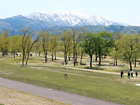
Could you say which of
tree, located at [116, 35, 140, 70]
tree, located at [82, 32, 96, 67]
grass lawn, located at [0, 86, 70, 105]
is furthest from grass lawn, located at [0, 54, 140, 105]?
tree, located at [82, 32, 96, 67]

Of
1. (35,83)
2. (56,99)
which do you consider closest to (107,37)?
(35,83)

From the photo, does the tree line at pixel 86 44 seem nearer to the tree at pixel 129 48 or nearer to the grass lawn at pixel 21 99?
the tree at pixel 129 48

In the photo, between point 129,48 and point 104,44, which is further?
point 104,44

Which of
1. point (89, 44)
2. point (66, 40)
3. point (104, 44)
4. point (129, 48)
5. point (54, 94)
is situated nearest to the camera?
point (54, 94)

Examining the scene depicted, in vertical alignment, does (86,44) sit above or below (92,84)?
above

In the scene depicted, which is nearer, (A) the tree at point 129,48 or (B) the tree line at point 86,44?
(A) the tree at point 129,48

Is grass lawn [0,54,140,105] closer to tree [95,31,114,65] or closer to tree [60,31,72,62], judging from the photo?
tree [95,31,114,65]

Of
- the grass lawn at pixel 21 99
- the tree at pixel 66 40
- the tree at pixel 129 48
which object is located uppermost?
the tree at pixel 66 40

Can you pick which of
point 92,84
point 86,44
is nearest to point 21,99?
point 92,84

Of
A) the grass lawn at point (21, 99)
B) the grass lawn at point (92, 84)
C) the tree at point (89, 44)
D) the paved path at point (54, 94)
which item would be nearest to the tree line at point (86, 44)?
the tree at point (89, 44)

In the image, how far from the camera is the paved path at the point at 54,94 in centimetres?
2306

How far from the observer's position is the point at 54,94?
86.7 ft

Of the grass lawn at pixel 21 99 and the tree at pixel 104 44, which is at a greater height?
the tree at pixel 104 44

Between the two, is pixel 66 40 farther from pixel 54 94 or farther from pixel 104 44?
pixel 54 94
